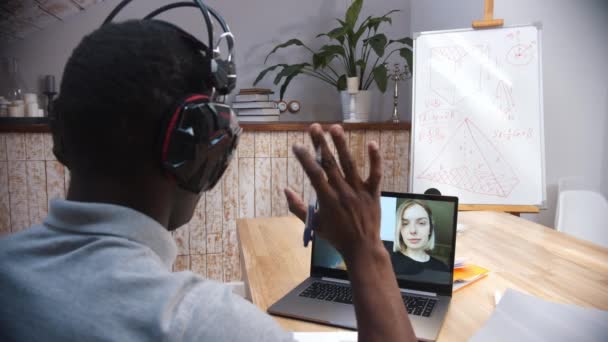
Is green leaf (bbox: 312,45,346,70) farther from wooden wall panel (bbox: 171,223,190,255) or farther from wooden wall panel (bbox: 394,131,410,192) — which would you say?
wooden wall panel (bbox: 171,223,190,255)

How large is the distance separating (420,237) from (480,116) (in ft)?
4.22

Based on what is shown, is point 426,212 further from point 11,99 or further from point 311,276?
point 11,99

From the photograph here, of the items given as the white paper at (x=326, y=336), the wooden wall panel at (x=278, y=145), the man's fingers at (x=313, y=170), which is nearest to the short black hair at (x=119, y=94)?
the man's fingers at (x=313, y=170)

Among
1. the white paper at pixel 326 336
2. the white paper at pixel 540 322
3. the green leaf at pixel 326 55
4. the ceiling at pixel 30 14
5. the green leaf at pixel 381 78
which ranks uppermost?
the ceiling at pixel 30 14

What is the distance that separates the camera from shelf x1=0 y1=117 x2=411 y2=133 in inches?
91.0

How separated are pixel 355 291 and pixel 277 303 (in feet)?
1.36

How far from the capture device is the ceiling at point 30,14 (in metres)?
2.32

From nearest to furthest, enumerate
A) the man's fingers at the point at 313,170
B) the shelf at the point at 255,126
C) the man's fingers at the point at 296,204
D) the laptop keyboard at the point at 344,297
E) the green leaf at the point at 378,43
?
1. the man's fingers at the point at 313,170
2. the man's fingers at the point at 296,204
3. the laptop keyboard at the point at 344,297
4. the shelf at the point at 255,126
5. the green leaf at the point at 378,43

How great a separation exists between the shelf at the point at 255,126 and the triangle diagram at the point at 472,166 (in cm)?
54

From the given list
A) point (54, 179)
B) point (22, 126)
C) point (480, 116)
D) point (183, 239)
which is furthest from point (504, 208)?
point (22, 126)

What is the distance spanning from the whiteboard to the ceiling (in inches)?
79.4

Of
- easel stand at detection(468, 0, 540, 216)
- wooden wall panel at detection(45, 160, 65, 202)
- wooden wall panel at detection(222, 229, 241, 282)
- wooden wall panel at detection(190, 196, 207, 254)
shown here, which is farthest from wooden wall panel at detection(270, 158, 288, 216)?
wooden wall panel at detection(45, 160, 65, 202)

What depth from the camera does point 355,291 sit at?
1.93 feet

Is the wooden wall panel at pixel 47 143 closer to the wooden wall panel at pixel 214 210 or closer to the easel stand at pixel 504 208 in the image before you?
the wooden wall panel at pixel 214 210
